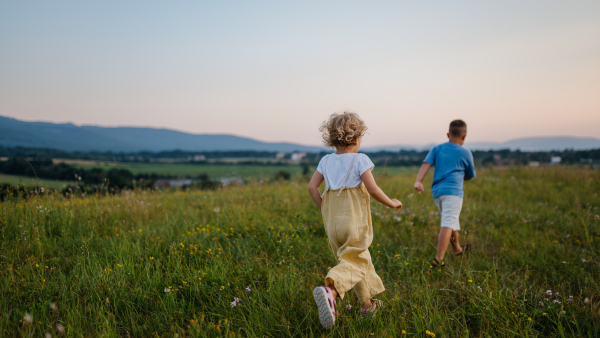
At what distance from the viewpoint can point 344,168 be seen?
2.40m

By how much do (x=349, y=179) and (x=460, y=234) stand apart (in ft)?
10.4

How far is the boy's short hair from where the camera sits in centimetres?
371

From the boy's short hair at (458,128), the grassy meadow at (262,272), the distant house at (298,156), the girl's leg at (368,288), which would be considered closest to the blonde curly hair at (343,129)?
the girl's leg at (368,288)

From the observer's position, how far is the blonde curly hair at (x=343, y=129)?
2.35 meters

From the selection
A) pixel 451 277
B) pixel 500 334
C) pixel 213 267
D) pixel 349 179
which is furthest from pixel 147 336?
pixel 451 277

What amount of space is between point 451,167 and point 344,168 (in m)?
2.00

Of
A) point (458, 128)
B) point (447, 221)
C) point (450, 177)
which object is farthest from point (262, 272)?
point (458, 128)

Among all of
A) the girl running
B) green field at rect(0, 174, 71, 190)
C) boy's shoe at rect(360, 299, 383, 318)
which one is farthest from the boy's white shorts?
green field at rect(0, 174, 71, 190)

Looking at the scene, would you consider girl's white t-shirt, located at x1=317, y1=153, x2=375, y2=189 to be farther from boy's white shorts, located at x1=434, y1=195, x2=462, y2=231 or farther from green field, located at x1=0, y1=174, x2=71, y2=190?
green field, located at x1=0, y1=174, x2=71, y2=190

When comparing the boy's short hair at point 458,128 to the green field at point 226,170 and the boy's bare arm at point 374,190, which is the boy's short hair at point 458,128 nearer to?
the boy's bare arm at point 374,190

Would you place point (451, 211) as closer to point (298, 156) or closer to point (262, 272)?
point (262, 272)

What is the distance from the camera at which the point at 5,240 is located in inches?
133

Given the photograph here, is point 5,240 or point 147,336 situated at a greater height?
point 5,240

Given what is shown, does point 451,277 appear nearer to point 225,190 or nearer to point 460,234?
point 460,234
